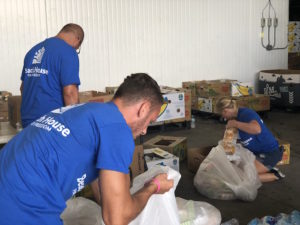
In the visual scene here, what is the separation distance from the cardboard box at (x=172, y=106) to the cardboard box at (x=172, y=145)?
1.37 metres

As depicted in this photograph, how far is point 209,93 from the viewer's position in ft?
21.0

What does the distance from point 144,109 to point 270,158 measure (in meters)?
2.50

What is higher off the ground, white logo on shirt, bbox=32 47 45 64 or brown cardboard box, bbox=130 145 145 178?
white logo on shirt, bbox=32 47 45 64

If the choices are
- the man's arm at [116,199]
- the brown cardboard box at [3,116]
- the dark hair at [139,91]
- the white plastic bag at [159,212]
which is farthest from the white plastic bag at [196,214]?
the brown cardboard box at [3,116]

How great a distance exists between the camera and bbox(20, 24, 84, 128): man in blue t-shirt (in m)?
2.54

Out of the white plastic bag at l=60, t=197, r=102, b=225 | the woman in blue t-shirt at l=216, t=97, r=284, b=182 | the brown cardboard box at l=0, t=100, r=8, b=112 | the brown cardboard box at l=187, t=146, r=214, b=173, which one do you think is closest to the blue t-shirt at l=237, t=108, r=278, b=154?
the woman in blue t-shirt at l=216, t=97, r=284, b=182

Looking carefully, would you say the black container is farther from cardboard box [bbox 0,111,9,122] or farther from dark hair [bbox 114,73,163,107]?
dark hair [bbox 114,73,163,107]

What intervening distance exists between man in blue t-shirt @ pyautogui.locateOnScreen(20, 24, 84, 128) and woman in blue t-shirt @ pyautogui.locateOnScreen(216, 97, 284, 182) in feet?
4.65

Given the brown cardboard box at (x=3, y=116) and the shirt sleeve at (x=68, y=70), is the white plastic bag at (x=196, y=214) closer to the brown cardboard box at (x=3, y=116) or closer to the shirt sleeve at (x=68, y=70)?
the shirt sleeve at (x=68, y=70)

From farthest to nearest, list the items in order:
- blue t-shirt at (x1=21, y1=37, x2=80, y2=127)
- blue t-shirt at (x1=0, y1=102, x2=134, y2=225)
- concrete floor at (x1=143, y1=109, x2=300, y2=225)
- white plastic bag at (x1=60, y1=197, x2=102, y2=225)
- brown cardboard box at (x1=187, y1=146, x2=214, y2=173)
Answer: brown cardboard box at (x1=187, y1=146, x2=214, y2=173), concrete floor at (x1=143, y1=109, x2=300, y2=225), blue t-shirt at (x1=21, y1=37, x2=80, y2=127), white plastic bag at (x1=60, y1=197, x2=102, y2=225), blue t-shirt at (x1=0, y1=102, x2=134, y2=225)

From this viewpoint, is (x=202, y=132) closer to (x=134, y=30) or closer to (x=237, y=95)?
(x=237, y=95)

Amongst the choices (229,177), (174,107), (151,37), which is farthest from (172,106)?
(229,177)

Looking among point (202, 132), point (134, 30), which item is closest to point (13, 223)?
point (202, 132)

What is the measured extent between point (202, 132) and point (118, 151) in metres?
4.52
